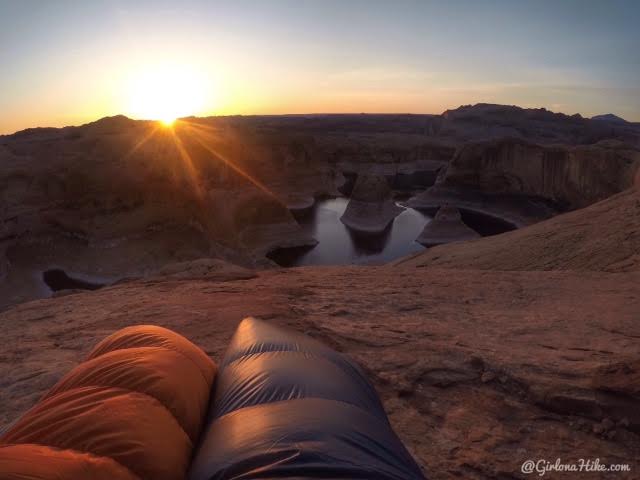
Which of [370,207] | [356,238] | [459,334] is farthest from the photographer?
[370,207]

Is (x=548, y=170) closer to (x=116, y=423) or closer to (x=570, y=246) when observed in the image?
(x=570, y=246)

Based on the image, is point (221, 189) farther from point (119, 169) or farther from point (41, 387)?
point (41, 387)

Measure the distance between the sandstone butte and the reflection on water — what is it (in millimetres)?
21961

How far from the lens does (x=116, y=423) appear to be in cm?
236

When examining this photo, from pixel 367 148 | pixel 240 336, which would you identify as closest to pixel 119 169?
pixel 240 336

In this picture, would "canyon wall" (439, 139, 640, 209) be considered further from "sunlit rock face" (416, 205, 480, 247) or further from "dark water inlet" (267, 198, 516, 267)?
"sunlit rock face" (416, 205, 480, 247)

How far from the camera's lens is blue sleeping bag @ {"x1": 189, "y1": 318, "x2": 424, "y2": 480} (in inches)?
89.6

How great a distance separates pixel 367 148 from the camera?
273 feet

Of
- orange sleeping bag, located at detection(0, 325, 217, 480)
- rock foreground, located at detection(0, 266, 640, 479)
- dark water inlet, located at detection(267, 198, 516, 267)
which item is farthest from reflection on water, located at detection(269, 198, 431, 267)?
orange sleeping bag, located at detection(0, 325, 217, 480)

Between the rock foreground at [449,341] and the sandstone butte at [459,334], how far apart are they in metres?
0.02

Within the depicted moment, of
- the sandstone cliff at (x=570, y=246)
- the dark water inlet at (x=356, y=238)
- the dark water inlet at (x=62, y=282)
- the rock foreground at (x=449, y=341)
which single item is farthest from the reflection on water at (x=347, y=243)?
the rock foreground at (x=449, y=341)

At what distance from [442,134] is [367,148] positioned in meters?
38.2

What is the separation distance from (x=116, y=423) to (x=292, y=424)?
0.98m

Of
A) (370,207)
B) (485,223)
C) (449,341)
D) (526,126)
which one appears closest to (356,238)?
(370,207)
